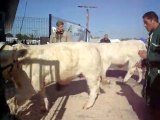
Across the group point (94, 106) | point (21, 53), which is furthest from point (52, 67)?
point (94, 106)

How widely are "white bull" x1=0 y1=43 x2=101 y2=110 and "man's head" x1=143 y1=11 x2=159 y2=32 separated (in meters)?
1.80

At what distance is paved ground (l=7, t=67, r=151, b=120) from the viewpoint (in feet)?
20.7

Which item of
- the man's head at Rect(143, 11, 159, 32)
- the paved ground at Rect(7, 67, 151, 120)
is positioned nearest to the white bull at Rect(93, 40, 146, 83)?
the paved ground at Rect(7, 67, 151, 120)

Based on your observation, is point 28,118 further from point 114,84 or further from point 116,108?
point 114,84

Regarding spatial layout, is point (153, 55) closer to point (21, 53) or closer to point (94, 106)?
point (94, 106)

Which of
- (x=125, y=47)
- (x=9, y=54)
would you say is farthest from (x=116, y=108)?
(x=125, y=47)

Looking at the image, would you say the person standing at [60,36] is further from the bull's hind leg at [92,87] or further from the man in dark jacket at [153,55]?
the man in dark jacket at [153,55]

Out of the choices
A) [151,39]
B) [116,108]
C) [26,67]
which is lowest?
[116,108]

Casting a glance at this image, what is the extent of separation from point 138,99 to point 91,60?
5.77 ft

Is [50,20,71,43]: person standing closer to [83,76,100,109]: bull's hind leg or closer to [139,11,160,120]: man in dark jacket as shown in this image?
[83,76,100,109]: bull's hind leg

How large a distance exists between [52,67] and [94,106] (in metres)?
1.39

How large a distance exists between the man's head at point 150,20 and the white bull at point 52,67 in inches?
71.0

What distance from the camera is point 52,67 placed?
22.3 feet

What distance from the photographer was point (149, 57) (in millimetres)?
5746
